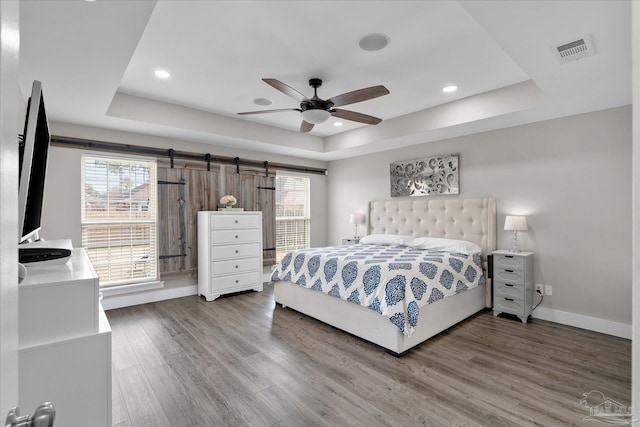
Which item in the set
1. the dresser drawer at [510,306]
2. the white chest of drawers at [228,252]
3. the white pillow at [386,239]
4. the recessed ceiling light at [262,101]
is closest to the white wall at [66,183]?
the white chest of drawers at [228,252]

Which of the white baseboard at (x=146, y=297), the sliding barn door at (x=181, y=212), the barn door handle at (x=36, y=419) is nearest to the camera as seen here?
the barn door handle at (x=36, y=419)

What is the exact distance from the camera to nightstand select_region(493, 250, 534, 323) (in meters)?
3.50

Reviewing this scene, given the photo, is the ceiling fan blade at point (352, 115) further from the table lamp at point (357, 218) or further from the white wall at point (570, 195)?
the table lamp at point (357, 218)

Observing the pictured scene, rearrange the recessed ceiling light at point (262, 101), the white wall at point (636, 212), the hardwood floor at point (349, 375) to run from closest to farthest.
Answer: the white wall at point (636, 212)
the hardwood floor at point (349, 375)
the recessed ceiling light at point (262, 101)

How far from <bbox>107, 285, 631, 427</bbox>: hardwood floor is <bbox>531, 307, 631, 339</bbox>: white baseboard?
4.8 inches

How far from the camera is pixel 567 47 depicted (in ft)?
6.96

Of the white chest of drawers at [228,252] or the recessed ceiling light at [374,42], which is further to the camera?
the white chest of drawers at [228,252]

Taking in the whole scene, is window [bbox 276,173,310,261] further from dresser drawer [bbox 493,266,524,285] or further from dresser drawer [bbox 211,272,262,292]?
dresser drawer [bbox 493,266,524,285]

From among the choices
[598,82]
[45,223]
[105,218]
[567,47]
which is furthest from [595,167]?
[45,223]

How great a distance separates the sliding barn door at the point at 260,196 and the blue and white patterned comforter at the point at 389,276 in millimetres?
1532

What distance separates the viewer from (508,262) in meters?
3.61

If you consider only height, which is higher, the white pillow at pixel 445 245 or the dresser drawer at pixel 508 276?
the white pillow at pixel 445 245

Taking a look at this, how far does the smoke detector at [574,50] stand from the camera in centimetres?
204

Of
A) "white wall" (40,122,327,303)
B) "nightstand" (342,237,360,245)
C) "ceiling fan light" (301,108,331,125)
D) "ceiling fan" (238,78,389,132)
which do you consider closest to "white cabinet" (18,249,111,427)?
"ceiling fan" (238,78,389,132)
